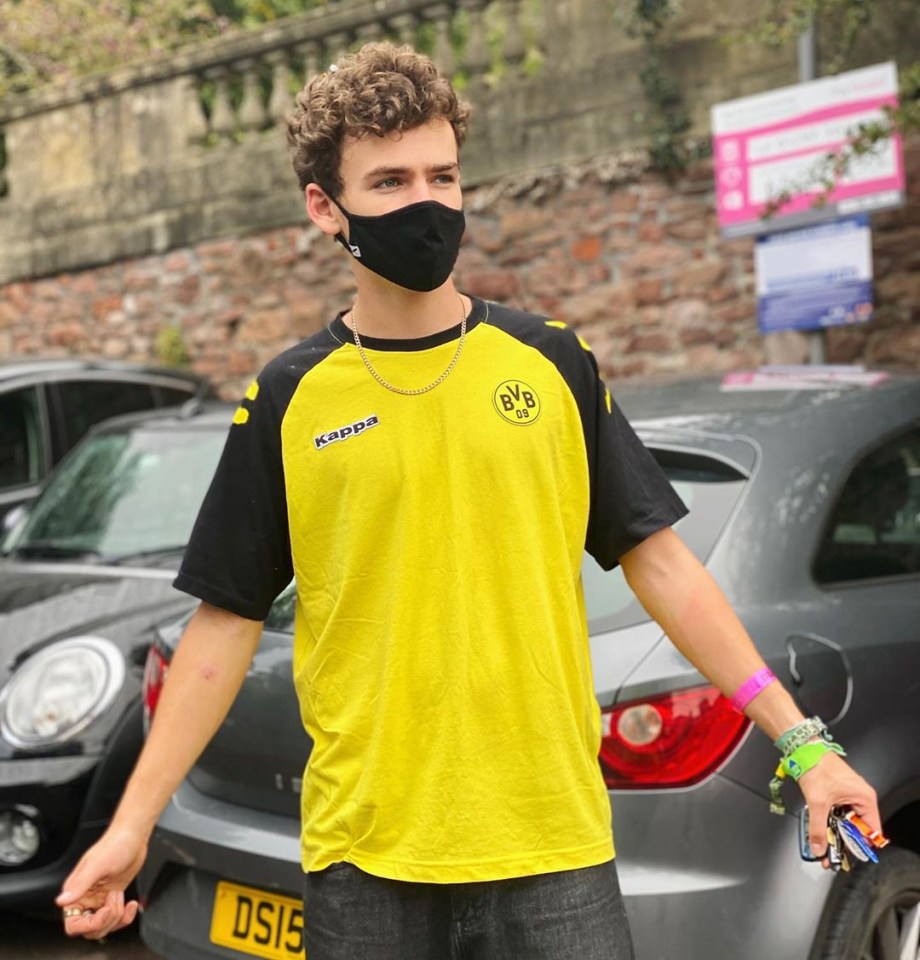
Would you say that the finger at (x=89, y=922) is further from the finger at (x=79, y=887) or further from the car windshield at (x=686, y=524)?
the car windshield at (x=686, y=524)

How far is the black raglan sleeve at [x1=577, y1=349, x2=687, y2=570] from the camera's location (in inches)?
83.1

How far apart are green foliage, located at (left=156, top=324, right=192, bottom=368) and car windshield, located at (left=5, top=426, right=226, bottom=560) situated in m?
6.57

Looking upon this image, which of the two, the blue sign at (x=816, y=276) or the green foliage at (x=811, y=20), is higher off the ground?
the green foliage at (x=811, y=20)

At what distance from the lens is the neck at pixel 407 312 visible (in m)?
2.06

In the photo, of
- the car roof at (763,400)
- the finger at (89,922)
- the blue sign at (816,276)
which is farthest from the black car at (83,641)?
the blue sign at (816,276)

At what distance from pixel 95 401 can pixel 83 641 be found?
3.09 metres

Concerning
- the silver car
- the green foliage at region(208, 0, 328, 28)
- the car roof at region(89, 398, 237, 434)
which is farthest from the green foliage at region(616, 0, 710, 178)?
the green foliage at region(208, 0, 328, 28)

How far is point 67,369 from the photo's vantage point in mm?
7074

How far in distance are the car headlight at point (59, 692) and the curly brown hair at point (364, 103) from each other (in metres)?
2.56

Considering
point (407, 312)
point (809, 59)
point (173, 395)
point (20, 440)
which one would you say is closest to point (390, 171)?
point (407, 312)

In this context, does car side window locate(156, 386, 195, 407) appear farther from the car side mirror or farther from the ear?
the ear

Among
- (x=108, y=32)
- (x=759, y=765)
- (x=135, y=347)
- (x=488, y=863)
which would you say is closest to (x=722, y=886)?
(x=759, y=765)

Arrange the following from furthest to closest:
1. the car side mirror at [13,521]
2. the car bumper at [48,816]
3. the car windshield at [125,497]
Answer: the car side mirror at [13,521]
the car windshield at [125,497]
the car bumper at [48,816]

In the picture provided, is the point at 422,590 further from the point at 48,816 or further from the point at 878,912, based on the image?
the point at 48,816
